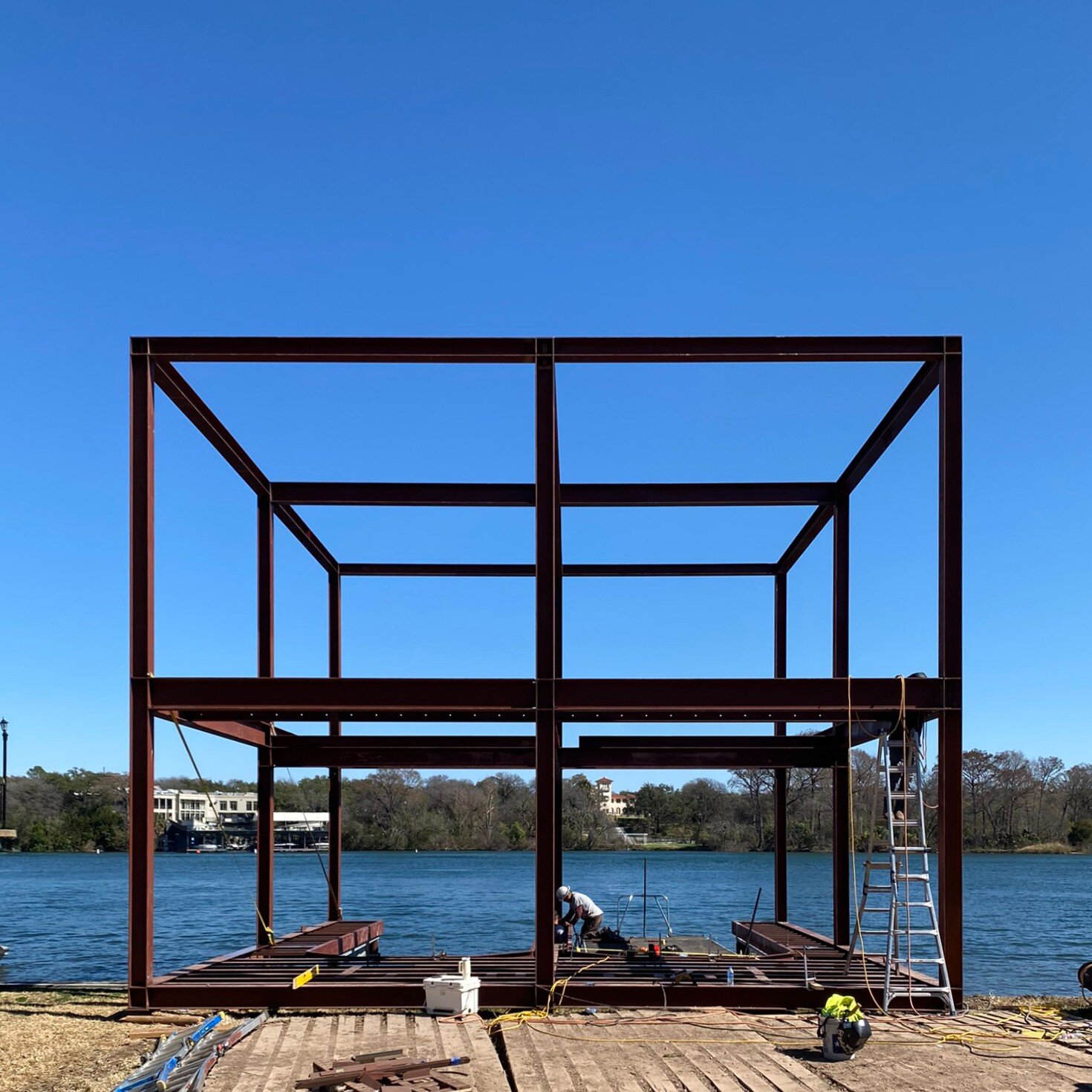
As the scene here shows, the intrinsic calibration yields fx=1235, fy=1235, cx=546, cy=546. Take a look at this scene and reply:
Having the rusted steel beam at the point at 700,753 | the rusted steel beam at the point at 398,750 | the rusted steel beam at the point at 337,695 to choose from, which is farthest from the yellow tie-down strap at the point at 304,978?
the rusted steel beam at the point at 700,753

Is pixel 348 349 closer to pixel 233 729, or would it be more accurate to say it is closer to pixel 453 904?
pixel 233 729

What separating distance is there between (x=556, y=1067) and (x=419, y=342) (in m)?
8.71

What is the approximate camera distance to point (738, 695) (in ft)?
51.1

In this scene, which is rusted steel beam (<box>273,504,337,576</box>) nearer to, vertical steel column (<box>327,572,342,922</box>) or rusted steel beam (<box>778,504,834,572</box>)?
vertical steel column (<box>327,572,342,922</box>)

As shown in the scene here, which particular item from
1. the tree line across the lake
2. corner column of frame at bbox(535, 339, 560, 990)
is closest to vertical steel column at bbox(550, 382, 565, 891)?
corner column of frame at bbox(535, 339, 560, 990)

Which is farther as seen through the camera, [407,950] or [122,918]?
[122,918]

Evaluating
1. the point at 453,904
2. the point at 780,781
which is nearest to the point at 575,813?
the point at 453,904

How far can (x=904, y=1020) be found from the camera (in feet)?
47.3

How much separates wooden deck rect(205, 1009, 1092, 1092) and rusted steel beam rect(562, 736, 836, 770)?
5.83 m

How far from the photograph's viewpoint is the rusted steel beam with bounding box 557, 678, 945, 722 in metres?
15.5

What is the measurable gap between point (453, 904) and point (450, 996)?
154 ft

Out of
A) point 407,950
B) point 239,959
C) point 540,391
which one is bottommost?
point 407,950

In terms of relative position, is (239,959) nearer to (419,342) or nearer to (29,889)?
(419,342)

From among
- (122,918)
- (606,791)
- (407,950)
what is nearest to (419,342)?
(407,950)
